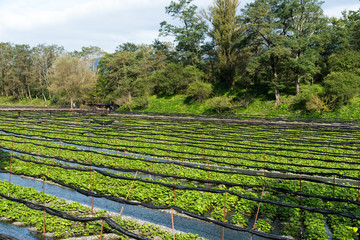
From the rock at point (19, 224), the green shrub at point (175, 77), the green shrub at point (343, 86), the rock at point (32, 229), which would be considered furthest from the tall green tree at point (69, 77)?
the rock at point (32, 229)

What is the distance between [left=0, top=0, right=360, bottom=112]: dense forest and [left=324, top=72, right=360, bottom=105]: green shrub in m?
0.12

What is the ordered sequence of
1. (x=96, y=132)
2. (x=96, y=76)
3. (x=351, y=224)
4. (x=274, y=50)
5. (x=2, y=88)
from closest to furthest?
(x=351, y=224) → (x=96, y=132) → (x=274, y=50) → (x=96, y=76) → (x=2, y=88)

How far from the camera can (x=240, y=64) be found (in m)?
54.2

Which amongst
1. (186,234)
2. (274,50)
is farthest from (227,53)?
(186,234)

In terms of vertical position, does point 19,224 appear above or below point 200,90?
below

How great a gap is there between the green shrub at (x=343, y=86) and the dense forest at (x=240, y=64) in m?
0.12

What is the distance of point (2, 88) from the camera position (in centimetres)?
9706

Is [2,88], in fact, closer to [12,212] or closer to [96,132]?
[96,132]

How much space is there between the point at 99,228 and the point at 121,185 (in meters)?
4.17

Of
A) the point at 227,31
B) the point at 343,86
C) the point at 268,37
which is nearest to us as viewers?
the point at 343,86

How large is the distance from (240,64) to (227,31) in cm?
666

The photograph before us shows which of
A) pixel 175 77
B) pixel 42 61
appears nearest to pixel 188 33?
pixel 175 77

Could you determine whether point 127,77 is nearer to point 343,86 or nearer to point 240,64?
point 240,64

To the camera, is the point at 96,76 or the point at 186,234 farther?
the point at 96,76
